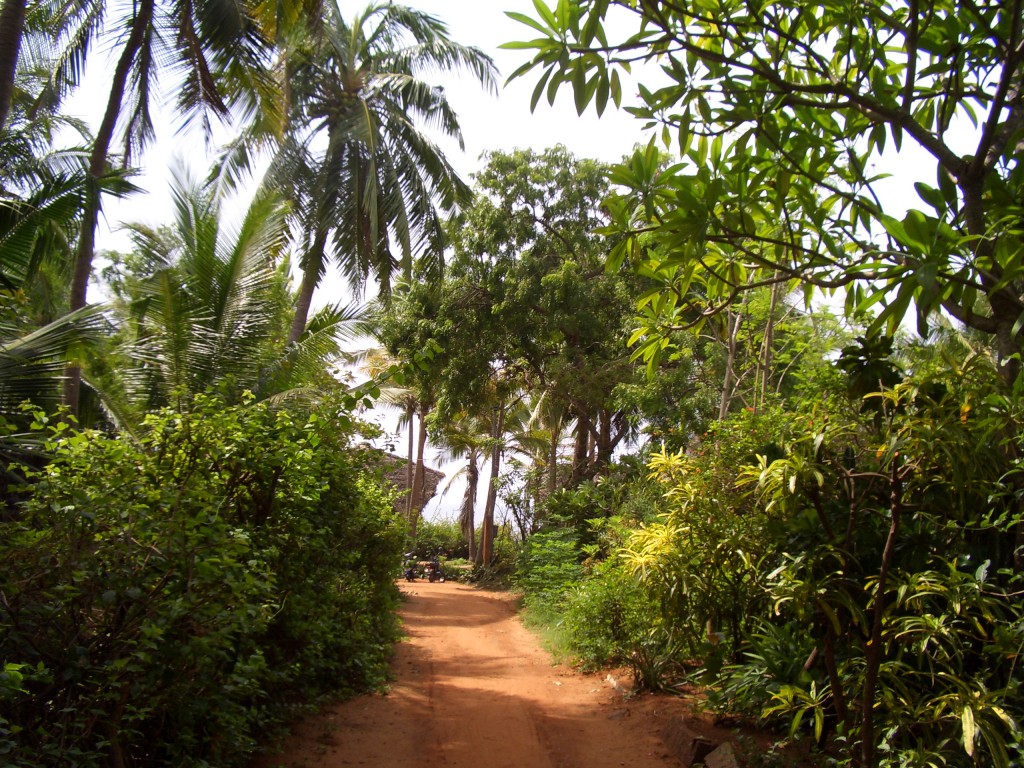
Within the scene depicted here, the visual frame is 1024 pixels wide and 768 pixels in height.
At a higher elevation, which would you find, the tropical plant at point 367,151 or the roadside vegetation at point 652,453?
the tropical plant at point 367,151

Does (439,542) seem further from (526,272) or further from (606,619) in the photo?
(606,619)

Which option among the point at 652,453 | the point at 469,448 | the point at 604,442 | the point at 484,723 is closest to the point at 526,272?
the point at 604,442

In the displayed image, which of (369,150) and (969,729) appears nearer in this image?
(969,729)

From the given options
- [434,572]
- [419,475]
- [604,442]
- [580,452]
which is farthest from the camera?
[419,475]

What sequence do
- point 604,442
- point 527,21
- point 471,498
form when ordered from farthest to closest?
point 471,498, point 604,442, point 527,21

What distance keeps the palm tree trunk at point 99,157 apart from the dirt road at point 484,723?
14.7 feet

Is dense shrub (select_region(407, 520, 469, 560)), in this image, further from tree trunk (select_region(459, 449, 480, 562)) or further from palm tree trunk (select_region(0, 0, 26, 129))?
palm tree trunk (select_region(0, 0, 26, 129))

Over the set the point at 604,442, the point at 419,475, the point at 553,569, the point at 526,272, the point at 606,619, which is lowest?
the point at 606,619

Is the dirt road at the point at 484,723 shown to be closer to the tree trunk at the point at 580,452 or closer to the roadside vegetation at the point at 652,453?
the roadside vegetation at the point at 652,453

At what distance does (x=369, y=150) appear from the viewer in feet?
45.7

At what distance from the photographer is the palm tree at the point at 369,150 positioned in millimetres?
14289

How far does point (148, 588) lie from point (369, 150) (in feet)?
37.4

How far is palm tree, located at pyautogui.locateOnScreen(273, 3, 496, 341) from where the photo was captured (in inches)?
563

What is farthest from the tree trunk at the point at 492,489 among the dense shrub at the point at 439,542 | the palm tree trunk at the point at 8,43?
the palm tree trunk at the point at 8,43
